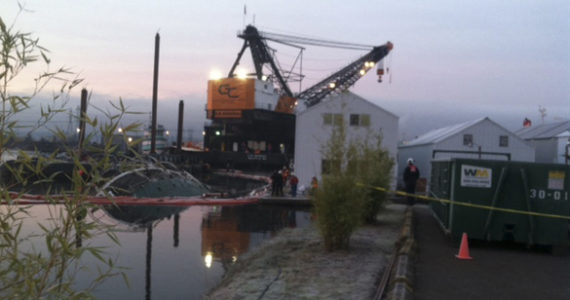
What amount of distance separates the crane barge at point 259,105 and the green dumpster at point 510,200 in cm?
3752

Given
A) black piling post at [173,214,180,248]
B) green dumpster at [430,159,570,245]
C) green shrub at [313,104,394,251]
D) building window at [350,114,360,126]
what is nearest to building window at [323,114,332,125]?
building window at [350,114,360,126]

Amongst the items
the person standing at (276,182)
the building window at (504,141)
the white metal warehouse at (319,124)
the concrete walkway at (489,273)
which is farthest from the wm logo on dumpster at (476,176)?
the building window at (504,141)

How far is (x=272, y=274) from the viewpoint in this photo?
9.32 m

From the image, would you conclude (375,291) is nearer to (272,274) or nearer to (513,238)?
(272,274)

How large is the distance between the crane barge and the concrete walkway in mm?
37576

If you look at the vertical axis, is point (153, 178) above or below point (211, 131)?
below

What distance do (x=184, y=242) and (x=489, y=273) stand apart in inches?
284

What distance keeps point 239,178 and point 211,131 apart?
71.0 feet

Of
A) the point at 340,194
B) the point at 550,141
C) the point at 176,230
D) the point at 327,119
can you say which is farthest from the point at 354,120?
the point at 340,194

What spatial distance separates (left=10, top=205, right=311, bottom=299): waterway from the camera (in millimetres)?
9156

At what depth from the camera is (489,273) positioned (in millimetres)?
9031

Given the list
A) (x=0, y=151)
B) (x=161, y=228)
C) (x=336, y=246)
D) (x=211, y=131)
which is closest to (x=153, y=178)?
(x=161, y=228)

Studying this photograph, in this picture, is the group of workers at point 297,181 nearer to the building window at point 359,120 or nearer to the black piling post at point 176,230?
the building window at point 359,120

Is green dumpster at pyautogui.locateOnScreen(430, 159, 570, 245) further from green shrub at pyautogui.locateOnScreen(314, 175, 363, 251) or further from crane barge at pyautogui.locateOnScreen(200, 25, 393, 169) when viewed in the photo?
crane barge at pyautogui.locateOnScreen(200, 25, 393, 169)
